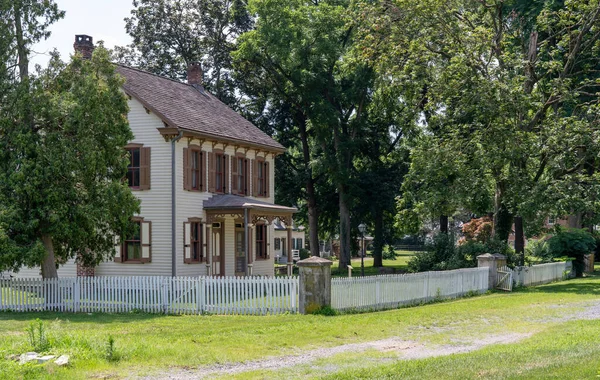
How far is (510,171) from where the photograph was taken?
31.4m

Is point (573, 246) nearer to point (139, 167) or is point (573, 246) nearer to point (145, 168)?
point (145, 168)

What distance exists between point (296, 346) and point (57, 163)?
10.8m

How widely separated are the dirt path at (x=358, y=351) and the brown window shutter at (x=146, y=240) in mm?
16089

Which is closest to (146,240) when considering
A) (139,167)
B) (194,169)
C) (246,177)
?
(139,167)

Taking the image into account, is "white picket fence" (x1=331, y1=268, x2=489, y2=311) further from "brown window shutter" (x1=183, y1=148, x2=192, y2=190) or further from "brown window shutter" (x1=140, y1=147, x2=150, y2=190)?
"brown window shutter" (x1=140, y1=147, x2=150, y2=190)

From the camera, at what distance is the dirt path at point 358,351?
11789 mm

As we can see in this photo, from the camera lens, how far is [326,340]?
15164 millimetres

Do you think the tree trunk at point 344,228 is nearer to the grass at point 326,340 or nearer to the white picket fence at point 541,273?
the white picket fence at point 541,273

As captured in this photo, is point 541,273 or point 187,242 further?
point 541,273

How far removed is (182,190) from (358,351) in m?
17.1

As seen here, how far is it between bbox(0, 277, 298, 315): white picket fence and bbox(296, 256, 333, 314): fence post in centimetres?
30

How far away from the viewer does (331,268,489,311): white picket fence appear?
20281 mm

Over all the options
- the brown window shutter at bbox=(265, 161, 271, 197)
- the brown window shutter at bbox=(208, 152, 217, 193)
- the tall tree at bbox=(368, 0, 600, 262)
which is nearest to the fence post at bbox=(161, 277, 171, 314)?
the brown window shutter at bbox=(208, 152, 217, 193)

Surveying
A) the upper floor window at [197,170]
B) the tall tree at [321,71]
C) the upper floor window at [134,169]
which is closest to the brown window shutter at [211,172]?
the upper floor window at [197,170]
